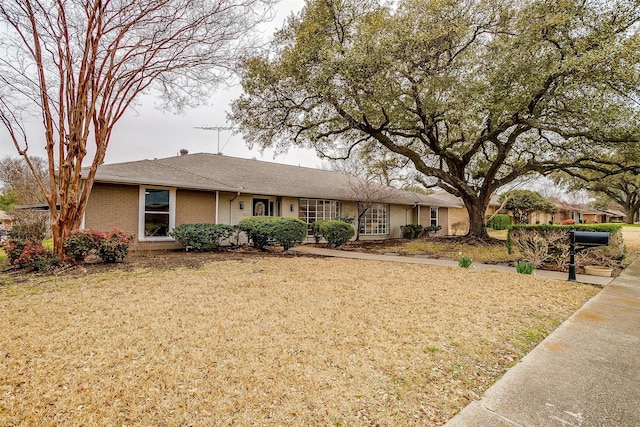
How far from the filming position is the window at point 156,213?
11.4 meters

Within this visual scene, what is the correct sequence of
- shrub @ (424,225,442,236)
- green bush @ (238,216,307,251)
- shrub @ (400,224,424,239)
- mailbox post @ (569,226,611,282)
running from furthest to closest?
shrub @ (424,225,442,236), shrub @ (400,224,424,239), green bush @ (238,216,307,251), mailbox post @ (569,226,611,282)

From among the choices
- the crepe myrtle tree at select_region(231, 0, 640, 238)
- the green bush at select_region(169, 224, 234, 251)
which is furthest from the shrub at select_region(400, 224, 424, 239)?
the green bush at select_region(169, 224, 234, 251)

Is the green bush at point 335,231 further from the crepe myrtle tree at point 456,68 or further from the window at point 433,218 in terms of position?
the window at point 433,218

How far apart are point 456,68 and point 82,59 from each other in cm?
1225

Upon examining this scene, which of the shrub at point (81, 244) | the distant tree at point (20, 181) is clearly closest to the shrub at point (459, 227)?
the shrub at point (81, 244)

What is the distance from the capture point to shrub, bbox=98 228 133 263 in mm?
8469

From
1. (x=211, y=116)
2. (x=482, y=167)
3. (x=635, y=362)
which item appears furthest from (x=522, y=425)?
(x=482, y=167)

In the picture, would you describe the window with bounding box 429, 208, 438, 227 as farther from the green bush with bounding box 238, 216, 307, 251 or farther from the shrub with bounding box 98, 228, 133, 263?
the shrub with bounding box 98, 228, 133, 263

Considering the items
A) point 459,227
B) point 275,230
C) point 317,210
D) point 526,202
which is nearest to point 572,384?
point 275,230

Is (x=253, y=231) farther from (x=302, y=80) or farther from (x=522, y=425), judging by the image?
(x=522, y=425)

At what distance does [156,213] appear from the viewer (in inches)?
460

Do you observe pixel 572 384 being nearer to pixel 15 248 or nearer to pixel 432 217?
pixel 15 248

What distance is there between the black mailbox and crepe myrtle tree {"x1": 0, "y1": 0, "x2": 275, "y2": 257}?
1009cm

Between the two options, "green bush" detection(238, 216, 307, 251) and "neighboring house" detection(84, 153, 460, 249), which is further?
"green bush" detection(238, 216, 307, 251)
